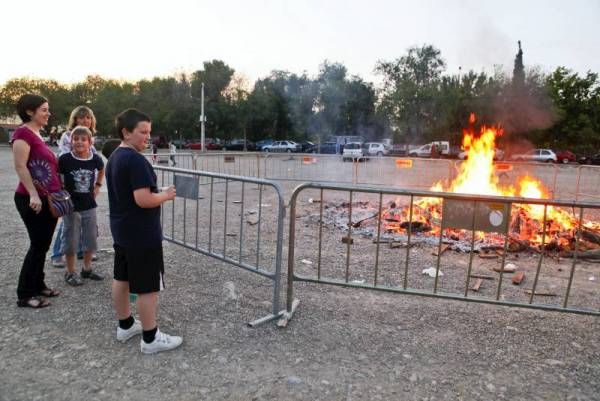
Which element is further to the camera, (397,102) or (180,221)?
(397,102)

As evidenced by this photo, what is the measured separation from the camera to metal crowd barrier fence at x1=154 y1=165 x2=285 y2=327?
4.12m

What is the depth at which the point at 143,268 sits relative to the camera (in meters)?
3.04

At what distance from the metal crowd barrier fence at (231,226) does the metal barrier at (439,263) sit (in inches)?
11.8

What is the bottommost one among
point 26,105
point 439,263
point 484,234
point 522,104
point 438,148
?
point 484,234

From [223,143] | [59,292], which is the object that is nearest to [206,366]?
[59,292]

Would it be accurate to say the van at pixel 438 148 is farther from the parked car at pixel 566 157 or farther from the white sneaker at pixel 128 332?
the white sneaker at pixel 128 332

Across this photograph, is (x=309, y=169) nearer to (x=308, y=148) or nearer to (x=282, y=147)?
(x=282, y=147)

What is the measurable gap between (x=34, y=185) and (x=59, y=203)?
264mm

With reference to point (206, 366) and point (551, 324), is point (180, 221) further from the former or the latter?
point (551, 324)

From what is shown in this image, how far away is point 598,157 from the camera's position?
37031 millimetres

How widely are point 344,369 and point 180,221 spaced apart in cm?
575

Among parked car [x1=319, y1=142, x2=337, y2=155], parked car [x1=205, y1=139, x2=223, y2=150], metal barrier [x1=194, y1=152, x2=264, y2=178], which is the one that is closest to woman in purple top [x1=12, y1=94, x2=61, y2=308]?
metal barrier [x1=194, y1=152, x2=264, y2=178]

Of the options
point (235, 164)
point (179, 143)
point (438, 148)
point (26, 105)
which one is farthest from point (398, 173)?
point (179, 143)

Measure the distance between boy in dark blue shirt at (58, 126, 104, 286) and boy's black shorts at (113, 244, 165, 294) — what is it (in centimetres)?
160
